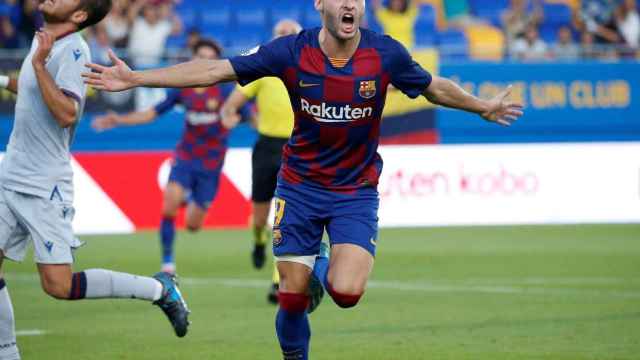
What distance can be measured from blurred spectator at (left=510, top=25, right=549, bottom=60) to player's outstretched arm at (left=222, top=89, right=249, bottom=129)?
9.35m

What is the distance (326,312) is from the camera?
12.0m

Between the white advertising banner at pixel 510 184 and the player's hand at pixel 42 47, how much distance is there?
39.9ft

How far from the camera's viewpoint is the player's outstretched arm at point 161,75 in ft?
25.0

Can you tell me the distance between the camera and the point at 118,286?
8.56 meters

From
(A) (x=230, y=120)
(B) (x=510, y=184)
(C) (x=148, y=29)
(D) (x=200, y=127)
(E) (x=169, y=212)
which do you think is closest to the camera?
(A) (x=230, y=120)

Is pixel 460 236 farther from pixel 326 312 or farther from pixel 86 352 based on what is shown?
pixel 86 352

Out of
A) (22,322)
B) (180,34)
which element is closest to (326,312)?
(22,322)

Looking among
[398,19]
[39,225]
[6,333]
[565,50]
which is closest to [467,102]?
[39,225]

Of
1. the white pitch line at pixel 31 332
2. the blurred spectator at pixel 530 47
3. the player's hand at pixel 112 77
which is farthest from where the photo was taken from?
the blurred spectator at pixel 530 47

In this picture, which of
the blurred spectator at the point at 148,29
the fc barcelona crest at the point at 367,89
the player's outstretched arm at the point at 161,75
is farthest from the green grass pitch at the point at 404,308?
the blurred spectator at the point at 148,29

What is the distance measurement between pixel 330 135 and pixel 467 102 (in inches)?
34.5

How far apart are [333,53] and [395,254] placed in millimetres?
9019

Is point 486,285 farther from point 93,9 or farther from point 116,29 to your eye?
point 116,29

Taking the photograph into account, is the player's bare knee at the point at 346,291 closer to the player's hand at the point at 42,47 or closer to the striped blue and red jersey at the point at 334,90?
the striped blue and red jersey at the point at 334,90
